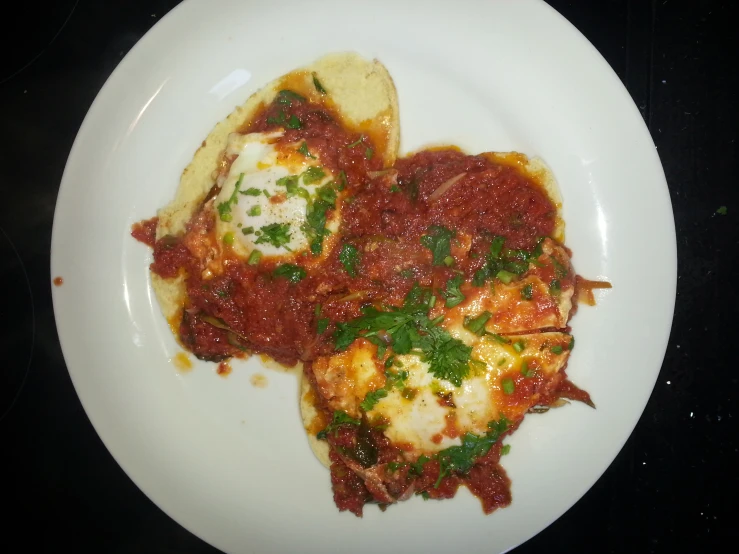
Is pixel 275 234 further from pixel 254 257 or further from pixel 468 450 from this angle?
pixel 468 450

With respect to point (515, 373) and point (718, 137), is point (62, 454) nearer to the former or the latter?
point (515, 373)

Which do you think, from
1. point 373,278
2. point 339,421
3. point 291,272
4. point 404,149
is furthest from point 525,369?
point 404,149

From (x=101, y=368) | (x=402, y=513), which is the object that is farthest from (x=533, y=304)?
(x=101, y=368)

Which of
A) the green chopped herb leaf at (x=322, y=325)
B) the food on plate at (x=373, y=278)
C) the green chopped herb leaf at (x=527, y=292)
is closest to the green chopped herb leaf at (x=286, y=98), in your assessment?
the food on plate at (x=373, y=278)

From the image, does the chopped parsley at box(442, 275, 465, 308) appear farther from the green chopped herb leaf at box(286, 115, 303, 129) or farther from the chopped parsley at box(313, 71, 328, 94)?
the chopped parsley at box(313, 71, 328, 94)

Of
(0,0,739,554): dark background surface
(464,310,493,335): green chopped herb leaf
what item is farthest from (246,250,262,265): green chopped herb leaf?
(0,0,739,554): dark background surface

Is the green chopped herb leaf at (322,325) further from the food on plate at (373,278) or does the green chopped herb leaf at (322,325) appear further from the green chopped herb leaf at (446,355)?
the green chopped herb leaf at (446,355)
